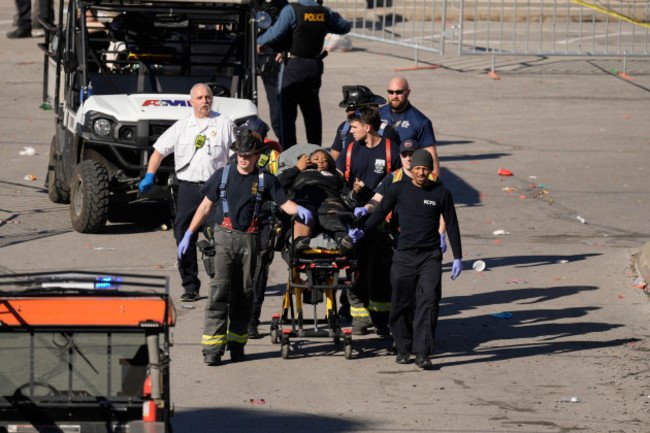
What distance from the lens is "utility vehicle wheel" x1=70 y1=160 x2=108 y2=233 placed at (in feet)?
42.1

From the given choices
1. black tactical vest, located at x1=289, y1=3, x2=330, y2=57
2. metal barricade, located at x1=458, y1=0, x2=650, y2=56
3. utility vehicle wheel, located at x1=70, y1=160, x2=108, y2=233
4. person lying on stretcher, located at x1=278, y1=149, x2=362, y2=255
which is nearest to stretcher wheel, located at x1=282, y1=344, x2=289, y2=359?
person lying on stretcher, located at x1=278, y1=149, x2=362, y2=255

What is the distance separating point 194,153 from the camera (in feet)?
35.3

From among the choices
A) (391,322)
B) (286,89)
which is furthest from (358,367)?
(286,89)

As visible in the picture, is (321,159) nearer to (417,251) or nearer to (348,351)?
(417,251)

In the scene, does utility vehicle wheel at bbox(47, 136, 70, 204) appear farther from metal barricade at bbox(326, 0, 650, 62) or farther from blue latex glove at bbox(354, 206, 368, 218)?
metal barricade at bbox(326, 0, 650, 62)

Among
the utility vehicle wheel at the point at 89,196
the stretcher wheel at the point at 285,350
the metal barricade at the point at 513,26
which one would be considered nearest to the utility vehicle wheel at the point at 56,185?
the utility vehicle wheel at the point at 89,196

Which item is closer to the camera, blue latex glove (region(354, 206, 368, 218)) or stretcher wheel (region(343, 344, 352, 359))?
stretcher wheel (region(343, 344, 352, 359))

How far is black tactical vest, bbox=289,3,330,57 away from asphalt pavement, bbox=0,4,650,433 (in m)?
2.86

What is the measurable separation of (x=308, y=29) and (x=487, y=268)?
465 cm

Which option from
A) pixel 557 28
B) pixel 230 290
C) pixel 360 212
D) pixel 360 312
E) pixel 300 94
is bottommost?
pixel 360 312

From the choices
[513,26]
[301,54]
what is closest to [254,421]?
[301,54]

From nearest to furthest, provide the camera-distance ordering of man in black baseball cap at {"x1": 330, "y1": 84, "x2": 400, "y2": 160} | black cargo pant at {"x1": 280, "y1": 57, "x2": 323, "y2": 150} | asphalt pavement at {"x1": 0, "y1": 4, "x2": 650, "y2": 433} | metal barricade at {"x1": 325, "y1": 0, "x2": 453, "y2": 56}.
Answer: asphalt pavement at {"x1": 0, "y1": 4, "x2": 650, "y2": 433} < man in black baseball cap at {"x1": 330, "y1": 84, "x2": 400, "y2": 160} < black cargo pant at {"x1": 280, "y1": 57, "x2": 323, "y2": 150} < metal barricade at {"x1": 325, "y1": 0, "x2": 453, "y2": 56}

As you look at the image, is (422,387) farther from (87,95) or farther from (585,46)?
(585,46)

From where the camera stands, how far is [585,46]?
2480 cm
